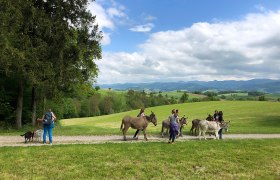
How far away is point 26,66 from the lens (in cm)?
2878

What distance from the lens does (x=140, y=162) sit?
1677cm

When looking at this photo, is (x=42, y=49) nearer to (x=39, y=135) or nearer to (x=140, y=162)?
(x=39, y=135)

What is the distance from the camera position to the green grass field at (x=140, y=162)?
49.6 ft

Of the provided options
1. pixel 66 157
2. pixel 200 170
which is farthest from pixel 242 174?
pixel 66 157

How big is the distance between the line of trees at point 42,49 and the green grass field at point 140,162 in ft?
38.8

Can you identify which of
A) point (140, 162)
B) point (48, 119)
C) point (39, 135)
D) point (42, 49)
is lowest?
point (140, 162)

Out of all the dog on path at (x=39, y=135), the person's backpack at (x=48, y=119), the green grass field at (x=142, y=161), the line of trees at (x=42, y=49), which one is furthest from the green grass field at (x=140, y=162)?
the line of trees at (x=42, y=49)

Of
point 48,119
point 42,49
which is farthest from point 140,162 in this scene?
point 42,49

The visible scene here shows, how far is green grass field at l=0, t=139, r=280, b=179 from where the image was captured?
15.1 meters

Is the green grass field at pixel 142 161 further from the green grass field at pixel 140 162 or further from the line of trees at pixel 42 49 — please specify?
the line of trees at pixel 42 49

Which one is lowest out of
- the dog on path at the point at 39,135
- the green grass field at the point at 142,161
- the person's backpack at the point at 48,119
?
the green grass field at the point at 142,161

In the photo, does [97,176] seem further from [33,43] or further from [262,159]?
[33,43]

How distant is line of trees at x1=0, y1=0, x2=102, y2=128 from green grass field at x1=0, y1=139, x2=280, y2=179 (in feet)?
38.8

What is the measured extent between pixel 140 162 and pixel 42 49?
1768cm
